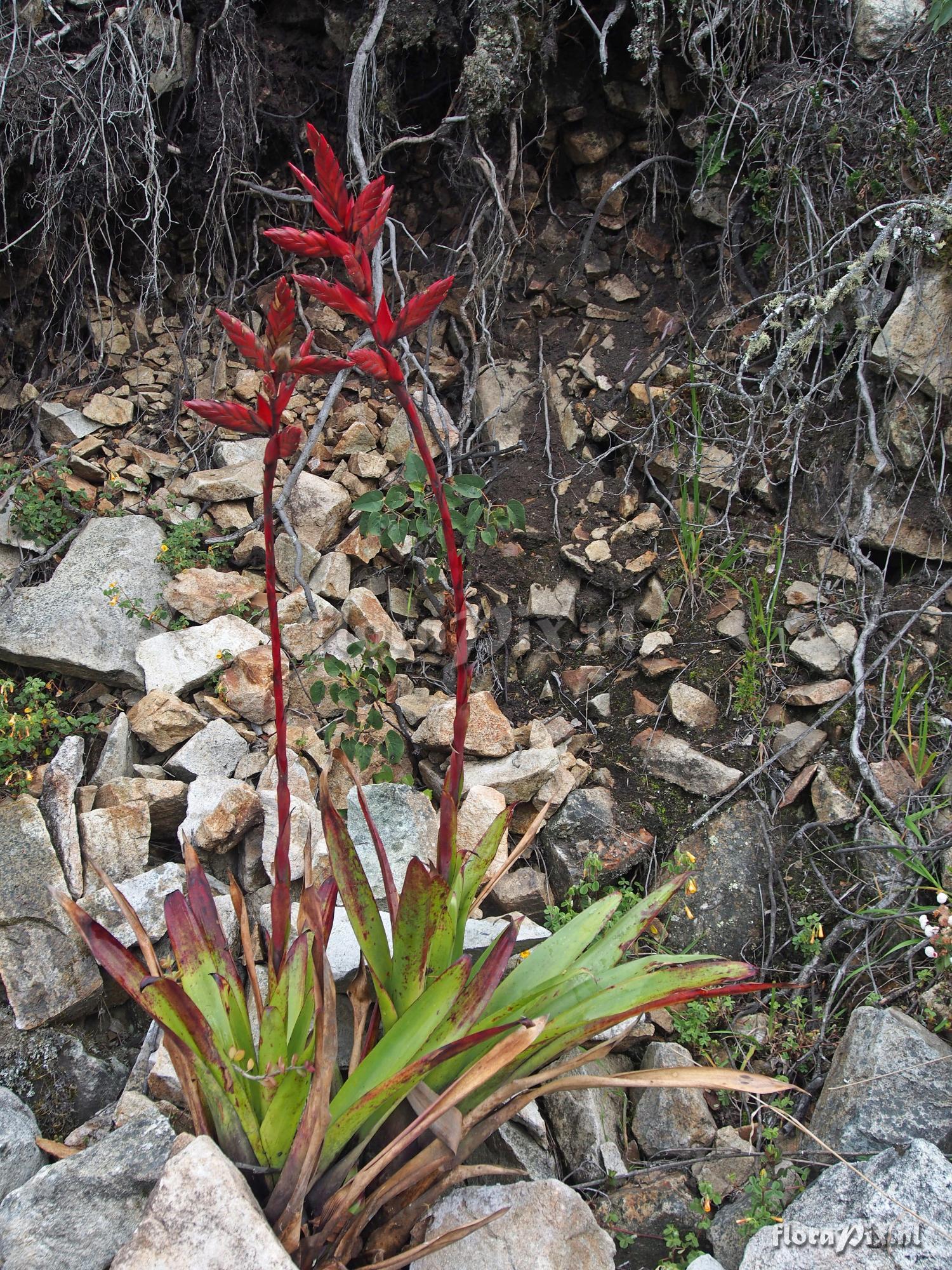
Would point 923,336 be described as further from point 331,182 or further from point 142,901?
point 142,901

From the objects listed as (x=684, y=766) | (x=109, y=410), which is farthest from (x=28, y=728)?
(x=684, y=766)

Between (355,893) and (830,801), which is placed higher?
(355,893)

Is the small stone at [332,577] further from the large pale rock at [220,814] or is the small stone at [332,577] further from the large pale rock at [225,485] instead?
the large pale rock at [220,814]

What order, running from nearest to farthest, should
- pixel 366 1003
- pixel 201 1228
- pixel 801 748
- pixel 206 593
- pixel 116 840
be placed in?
pixel 201 1228 → pixel 366 1003 → pixel 116 840 → pixel 801 748 → pixel 206 593

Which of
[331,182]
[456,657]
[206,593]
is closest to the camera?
[331,182]

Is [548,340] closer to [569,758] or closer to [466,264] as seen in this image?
[466,264]

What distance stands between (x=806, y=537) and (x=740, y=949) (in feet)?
5.14

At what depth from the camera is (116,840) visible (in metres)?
2.53

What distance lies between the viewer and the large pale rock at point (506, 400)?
384cm

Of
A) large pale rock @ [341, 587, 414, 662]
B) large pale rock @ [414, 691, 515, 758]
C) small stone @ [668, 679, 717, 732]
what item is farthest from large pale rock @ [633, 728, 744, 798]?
large pale rock @ [341, 587, 414, 662]

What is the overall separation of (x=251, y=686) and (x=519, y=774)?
36.7 inches

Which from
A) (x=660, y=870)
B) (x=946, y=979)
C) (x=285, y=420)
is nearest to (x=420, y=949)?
(x=660, y=870)

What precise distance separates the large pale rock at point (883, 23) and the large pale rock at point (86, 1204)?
440cm

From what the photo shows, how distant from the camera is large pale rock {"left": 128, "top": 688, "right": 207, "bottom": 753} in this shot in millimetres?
2840
